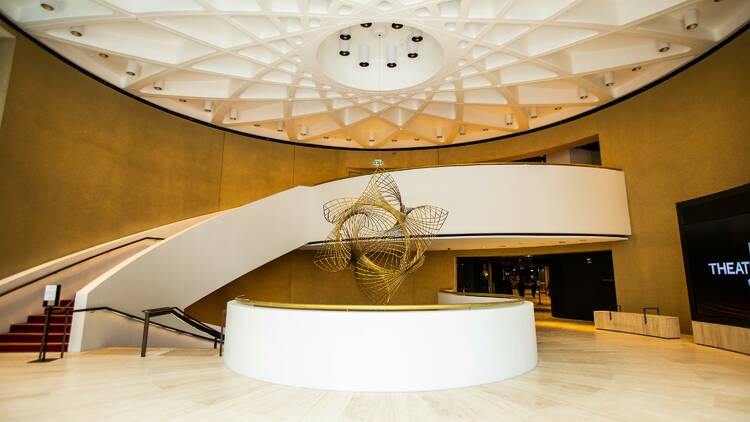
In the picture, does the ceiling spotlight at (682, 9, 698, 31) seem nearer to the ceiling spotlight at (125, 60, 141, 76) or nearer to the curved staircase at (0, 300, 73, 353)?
the ceiling spotlight at (125, 60, 141, 76)

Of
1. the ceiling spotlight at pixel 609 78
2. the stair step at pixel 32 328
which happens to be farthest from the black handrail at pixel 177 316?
the ceiling spotlight at pixel 609 78

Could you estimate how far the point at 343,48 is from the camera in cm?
1020

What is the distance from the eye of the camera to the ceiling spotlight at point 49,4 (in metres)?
7.64

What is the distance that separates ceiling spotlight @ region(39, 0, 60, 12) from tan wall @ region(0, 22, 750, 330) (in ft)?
3.93

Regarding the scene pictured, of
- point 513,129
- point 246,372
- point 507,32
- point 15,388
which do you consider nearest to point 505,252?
point 513,129

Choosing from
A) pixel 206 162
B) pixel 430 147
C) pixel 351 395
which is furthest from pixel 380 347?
pixel 430 147

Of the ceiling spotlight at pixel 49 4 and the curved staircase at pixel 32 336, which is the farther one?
the ceiling spotlight at pixel 49 4

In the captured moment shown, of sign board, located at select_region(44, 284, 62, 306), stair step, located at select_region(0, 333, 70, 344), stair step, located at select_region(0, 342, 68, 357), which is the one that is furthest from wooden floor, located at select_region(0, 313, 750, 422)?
sign board, located at select_region(44, 284, 62, 306)

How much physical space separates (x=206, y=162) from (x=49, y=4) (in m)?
6.05

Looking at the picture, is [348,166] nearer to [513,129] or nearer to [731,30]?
[513,129]

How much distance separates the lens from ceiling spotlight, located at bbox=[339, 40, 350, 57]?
9.97 m

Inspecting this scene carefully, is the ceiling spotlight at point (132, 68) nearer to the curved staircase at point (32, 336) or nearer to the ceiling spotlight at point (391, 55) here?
the curved staircase at point (32, 336)

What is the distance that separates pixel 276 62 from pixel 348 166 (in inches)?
259

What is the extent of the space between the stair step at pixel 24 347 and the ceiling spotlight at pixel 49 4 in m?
6.32
